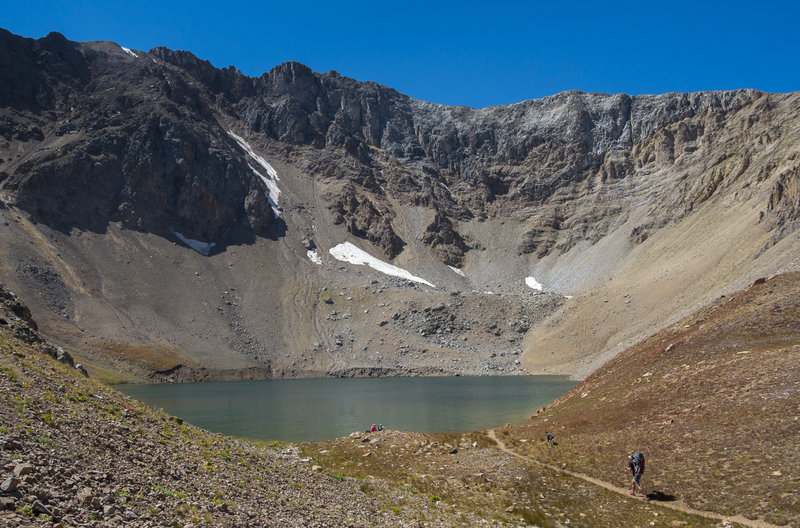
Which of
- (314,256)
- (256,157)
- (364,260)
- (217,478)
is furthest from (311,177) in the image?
(217,478)

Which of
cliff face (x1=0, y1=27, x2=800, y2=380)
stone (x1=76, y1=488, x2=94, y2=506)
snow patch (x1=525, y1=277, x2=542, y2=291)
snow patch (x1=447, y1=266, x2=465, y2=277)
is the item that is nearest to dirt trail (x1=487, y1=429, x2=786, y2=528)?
stone (x1=76, y1=488, x2=94, y2=506)

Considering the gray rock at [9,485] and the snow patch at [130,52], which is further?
the snow patch at [130,52]

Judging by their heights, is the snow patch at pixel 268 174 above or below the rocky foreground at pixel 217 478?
above

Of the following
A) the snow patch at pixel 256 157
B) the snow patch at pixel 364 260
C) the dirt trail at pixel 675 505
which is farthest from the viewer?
the snow patch at pixel 256 157

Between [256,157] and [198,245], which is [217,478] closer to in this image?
[198,245]

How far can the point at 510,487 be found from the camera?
19.1m

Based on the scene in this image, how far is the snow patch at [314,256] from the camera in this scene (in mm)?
141250

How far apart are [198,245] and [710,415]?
13204 cm

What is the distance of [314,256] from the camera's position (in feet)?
470

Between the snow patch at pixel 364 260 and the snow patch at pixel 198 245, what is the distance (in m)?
32.9

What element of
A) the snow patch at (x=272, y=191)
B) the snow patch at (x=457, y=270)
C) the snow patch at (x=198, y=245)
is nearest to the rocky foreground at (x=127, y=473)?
the snow patch at (x=198, y=245)

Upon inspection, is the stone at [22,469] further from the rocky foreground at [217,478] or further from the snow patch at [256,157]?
the snow patch at [256,157]

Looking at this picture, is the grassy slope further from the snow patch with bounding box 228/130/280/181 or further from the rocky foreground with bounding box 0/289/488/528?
the snow patch with bounding box 228/130/280/181

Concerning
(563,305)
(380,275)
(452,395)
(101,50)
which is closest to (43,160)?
(101,50)
